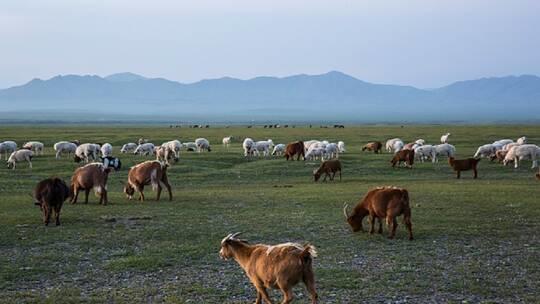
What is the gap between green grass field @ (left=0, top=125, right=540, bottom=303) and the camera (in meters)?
11.2

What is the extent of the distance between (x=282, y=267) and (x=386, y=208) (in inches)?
269

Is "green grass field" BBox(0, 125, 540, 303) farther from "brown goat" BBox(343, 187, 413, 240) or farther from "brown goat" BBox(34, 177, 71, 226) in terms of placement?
"brown goat" BBox(34, 177, 71, 226)

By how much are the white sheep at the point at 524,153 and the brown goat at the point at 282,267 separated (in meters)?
31.2

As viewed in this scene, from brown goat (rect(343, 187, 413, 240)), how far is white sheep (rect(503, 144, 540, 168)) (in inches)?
952

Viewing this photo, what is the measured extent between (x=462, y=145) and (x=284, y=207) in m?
40.5

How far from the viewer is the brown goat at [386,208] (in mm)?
15430

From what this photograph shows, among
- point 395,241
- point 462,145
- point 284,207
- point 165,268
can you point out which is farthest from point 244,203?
point 462,145

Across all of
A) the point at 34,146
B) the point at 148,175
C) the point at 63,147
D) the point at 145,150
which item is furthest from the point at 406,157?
the point at 34,146

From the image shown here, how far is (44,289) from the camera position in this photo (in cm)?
1152

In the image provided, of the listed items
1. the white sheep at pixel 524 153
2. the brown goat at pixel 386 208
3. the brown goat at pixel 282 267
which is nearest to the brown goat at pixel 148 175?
the brown goat at pixel 386 208

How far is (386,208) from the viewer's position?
15727 mm

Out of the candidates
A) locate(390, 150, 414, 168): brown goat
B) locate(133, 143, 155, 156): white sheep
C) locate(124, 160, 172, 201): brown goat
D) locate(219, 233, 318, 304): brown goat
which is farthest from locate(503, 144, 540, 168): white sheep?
locate(219, 233, 318, 304): brown goat

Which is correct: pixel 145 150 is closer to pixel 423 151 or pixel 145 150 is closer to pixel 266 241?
pixel 423 151

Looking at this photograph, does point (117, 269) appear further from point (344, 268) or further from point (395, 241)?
point (395, 241)
